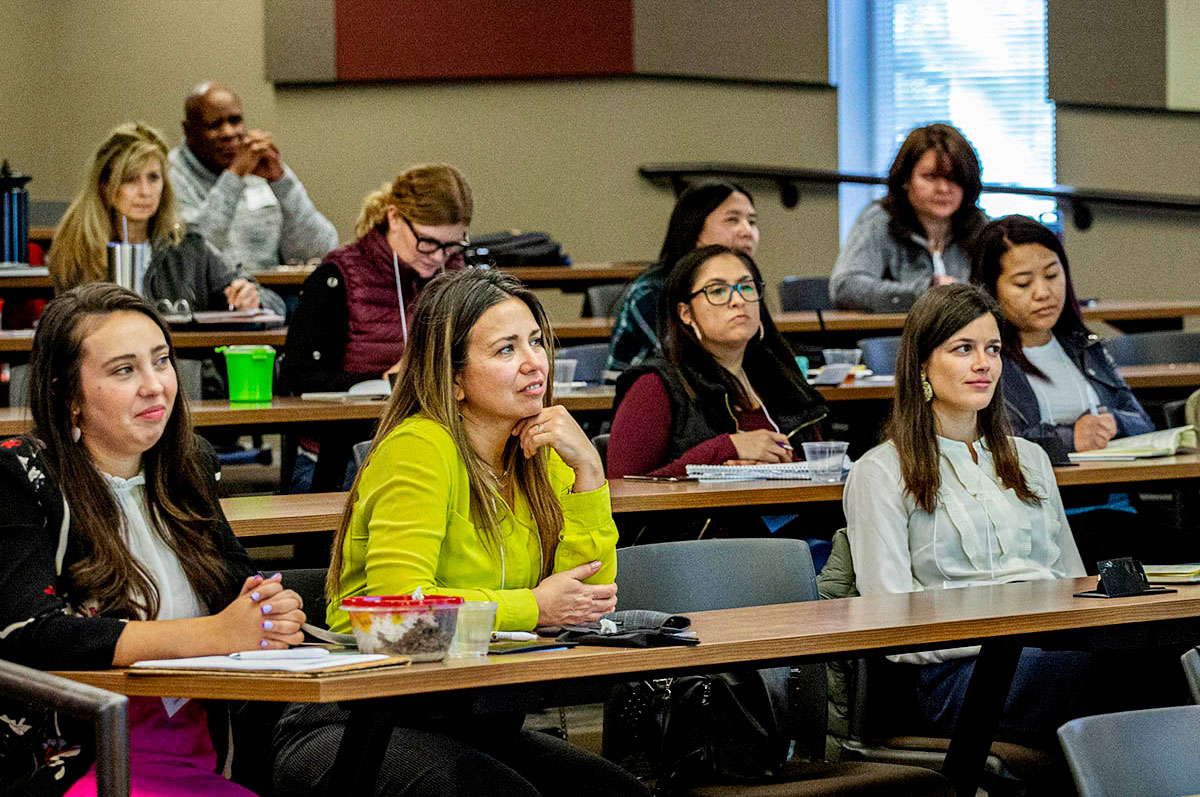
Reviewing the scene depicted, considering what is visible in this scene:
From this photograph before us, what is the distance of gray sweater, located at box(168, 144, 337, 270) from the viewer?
6414mm

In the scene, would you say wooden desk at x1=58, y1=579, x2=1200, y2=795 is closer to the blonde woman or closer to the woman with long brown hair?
the woman with long brown hair

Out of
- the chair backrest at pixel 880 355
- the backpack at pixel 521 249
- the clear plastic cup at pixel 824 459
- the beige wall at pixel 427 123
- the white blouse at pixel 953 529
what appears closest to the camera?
the white blouse at pixel 953 529

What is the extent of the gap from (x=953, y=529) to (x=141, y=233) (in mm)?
3061

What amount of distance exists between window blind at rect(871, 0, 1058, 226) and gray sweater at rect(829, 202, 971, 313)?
7.79 ft

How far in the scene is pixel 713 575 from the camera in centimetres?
263

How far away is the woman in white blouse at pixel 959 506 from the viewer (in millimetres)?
2691

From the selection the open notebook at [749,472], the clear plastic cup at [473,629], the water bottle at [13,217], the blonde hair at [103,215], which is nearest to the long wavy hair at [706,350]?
the open notebook at [749,472]

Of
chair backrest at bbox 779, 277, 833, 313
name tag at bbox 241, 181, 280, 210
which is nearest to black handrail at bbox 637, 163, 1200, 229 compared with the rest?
chair backrest at bbox 779, 277, 833, 313

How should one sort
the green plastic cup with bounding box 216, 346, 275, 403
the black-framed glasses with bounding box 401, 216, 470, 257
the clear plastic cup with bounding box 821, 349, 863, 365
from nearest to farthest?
the green plastic cup with bounding box 216, 346, 275, 403, the black-framed glasses with bounding box 401, 216, 470, 257, the clear plastic cup with bounding box 821, 349, 863, 365

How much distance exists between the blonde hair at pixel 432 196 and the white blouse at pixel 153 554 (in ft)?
7.19

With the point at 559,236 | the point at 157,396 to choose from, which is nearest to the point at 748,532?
the point at 157,396

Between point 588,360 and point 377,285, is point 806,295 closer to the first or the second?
point 588,360

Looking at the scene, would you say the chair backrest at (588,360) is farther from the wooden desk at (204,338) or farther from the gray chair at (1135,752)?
the gray chair at (1135,752)

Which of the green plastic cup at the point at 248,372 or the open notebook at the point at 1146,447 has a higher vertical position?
the green plastic cup at the point at 248,372
